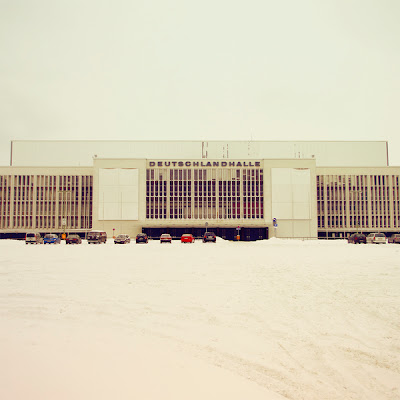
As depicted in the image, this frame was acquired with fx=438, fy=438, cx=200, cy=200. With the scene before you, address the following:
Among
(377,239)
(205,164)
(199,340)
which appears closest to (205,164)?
(205,164)

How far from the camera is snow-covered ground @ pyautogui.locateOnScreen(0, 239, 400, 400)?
6324 mm

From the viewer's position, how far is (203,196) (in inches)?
3898

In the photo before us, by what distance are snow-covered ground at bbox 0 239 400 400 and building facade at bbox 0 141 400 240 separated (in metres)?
77.8

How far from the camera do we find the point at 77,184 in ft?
345

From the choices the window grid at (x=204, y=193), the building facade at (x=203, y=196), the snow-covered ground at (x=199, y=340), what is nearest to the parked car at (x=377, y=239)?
the building facade at (x=203, y=196)

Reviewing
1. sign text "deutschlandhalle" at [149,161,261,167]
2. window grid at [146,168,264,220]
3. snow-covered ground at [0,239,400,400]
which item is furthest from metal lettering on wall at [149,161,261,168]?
snow-covered ground at [0,239,400,400]

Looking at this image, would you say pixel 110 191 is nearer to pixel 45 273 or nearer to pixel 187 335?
pixel 45 273

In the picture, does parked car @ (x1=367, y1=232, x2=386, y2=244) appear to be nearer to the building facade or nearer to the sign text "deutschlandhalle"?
the building facade

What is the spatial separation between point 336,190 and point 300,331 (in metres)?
102

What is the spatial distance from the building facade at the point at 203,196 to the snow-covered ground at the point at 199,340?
255ft

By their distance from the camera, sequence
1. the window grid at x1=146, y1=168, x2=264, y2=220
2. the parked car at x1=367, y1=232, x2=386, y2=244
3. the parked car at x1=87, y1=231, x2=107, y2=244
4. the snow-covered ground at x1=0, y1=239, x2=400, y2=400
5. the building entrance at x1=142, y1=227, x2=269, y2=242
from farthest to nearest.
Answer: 1. the window grid at x1=146, y1=168, x2=264, y2=220
2. the building entrance at x1=142, y1=227, x2=269, y2=242
3. the parked car at x1=87, y1=231, x2=107, y2=244
4. the parked car at x1=367, y1=232, x2=386, y2=244
5. the snow-covered ground at x1=0, y1=239, x2=400, y2=400

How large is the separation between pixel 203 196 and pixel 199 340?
90.5 metres

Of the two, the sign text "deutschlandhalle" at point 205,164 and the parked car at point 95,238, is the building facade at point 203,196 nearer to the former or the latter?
the sign text "deutschlandhalle" at point 205,164

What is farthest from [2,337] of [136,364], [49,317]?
[136,364]
